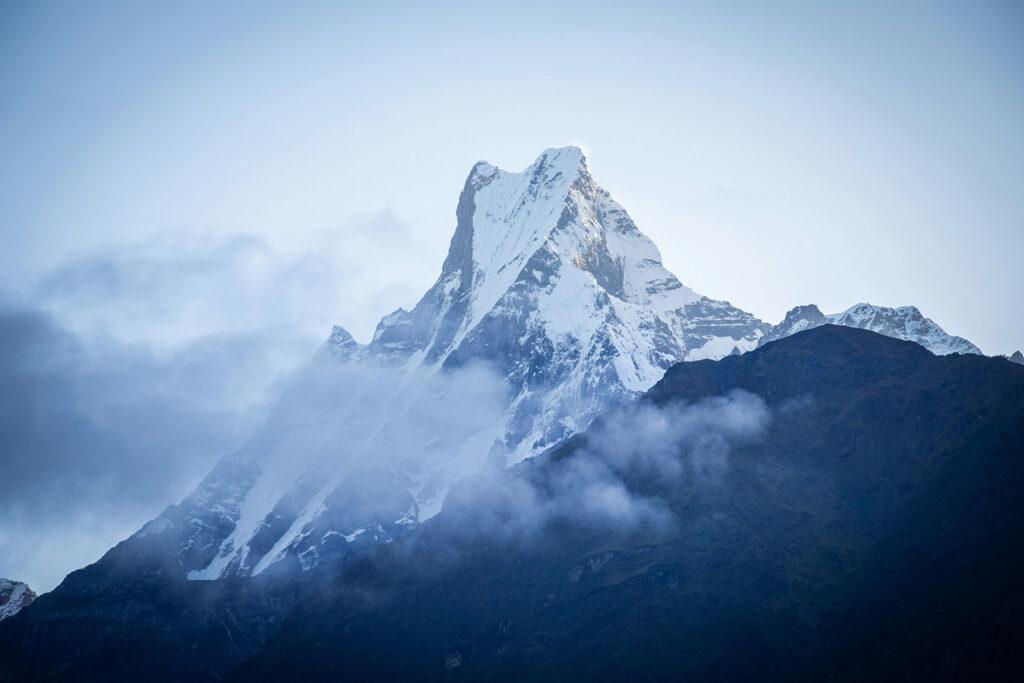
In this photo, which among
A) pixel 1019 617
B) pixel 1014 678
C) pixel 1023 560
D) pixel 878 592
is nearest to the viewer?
pixel 1014 678

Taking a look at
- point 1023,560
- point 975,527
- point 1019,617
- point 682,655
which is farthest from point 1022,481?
point 682,655

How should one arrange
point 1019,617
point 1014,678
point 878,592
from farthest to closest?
point 878,592 → point 1019,617 → point 1014,678

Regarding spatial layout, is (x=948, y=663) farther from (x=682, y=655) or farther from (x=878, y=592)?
(x=682, y=655)

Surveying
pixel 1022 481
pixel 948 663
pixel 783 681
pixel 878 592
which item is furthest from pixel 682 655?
pixel 1022 481

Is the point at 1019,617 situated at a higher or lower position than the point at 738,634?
lower

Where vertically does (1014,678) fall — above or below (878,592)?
below

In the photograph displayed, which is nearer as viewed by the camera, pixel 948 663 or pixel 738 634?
pixel 948 663

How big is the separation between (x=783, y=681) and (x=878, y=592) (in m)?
27.7

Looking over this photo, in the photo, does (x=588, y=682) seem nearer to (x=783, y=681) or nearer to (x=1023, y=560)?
(x=783, y=681)

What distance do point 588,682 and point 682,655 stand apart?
708 inches

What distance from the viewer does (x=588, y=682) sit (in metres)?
200

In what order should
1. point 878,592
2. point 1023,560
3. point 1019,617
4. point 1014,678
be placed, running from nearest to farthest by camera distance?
point 1014,678 < point 1019,617 < point 1023,560 < point 878,592

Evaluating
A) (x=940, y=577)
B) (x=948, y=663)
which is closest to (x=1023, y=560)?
(x=940, y=577)

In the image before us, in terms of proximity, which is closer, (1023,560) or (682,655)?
(1023,560)
